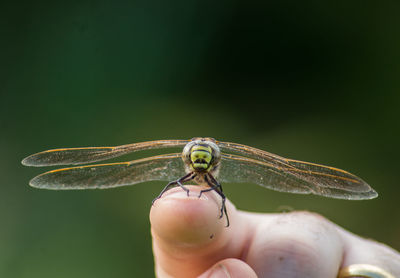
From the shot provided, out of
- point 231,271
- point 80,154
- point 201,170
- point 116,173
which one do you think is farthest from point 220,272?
point 80,154

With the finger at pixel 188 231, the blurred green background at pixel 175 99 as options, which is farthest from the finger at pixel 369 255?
the blurred green background at pixel 175 99

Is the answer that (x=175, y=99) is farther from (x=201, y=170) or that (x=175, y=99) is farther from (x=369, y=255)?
(x=369, y=255)

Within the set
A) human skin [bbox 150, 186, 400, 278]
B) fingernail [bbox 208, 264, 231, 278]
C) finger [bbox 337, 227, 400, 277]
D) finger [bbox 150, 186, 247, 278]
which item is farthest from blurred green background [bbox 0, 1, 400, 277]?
fingernail [bbox 208, 264, 231, 278]

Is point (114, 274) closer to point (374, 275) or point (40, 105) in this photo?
point (40, 105)

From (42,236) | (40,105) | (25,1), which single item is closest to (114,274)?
(42,236)

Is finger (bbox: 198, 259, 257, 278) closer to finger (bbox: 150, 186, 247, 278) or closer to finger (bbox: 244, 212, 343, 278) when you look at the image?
finger (bbox: 150, 186, 247, 278)

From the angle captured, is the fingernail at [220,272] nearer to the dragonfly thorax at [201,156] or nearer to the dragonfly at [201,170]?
the dragonfly at [201,170]
